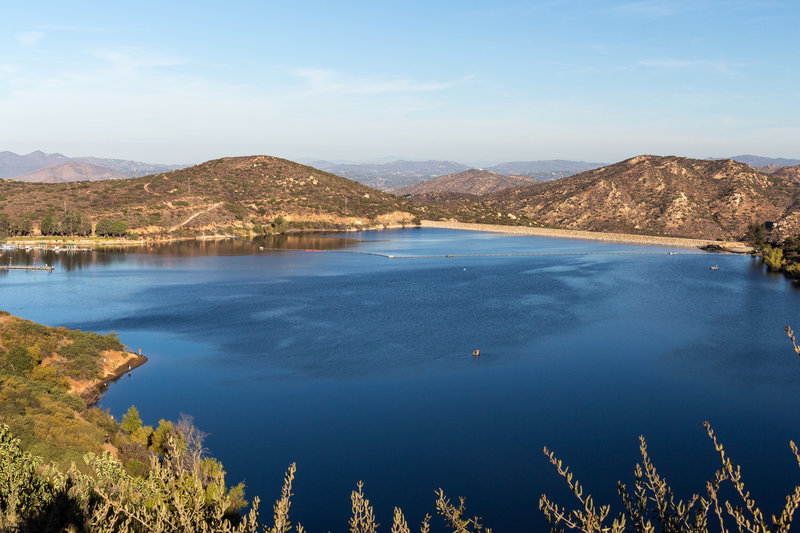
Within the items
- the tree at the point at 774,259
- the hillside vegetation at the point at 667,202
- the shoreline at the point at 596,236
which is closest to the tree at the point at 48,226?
the shoreline at the point at 596,236

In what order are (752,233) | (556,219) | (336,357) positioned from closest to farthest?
(336,357) < (752,233) < (556,219)

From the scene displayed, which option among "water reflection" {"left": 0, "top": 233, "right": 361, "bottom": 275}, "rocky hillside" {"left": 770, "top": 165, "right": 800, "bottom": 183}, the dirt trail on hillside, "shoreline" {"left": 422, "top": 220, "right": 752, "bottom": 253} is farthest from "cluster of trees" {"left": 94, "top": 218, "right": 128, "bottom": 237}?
"rocky hillside" {"left": 770, "top": 165, "right": 800, "bottom": 183}

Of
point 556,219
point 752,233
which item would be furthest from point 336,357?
point 556,219

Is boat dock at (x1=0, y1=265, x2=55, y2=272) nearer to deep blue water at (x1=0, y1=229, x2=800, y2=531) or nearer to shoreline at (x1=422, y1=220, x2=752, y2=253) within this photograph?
deep blue water at (x1=0, y1=229, x2=800, y2=531)

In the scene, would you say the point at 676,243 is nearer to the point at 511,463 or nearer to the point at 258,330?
the point at 258,330

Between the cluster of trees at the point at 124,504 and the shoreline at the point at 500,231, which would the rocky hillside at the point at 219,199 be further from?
the cluster of trees at the point at 124,504
